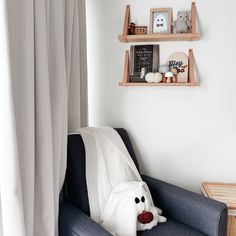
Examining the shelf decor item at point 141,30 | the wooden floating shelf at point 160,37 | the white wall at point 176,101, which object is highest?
the shelf decor item at point 141,30

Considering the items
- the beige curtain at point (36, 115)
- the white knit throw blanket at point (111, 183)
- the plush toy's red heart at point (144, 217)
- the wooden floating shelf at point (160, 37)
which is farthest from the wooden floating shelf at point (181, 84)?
the plush toy's red heart at point (144, 217)

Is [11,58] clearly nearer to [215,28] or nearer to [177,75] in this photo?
Answer: [177,75]

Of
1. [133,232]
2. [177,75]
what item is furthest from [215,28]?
[133,232]

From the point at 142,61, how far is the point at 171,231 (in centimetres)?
121

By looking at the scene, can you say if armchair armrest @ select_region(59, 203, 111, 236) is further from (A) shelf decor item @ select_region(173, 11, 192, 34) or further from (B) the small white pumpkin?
(A) shelf decor item @ select_region(173, 11, 192, 34)

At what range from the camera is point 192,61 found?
5.99 feet

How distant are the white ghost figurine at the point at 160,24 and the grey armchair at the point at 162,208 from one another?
98cm

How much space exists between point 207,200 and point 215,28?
1.21m

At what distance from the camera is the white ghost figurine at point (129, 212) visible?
53.4 inches

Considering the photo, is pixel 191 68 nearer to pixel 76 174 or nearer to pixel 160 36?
pixel 160 36

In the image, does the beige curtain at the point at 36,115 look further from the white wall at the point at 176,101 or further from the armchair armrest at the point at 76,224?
the white wall at the point at 176,101

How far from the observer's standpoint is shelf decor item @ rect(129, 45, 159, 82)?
6.25 feet

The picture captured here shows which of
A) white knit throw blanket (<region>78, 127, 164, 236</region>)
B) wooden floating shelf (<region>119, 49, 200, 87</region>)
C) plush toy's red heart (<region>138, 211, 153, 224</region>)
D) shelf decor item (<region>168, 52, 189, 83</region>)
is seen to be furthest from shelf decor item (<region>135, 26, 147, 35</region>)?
plush toy's red heart (<region>138, 211, 153, 224</region>)

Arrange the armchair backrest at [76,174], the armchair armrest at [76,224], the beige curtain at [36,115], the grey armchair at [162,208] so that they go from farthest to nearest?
the armchair backrest at [76,174]
the grey armchair at [162,208]
the armchair armrest at [76,224]
the beige curtain at [36,115]
